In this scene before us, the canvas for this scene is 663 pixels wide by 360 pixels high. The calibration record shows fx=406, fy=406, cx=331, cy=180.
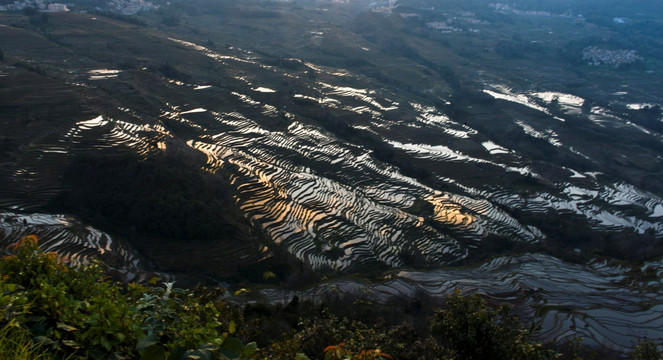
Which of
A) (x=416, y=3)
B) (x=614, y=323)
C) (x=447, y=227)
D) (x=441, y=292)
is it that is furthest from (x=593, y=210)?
(x=416, y=3)

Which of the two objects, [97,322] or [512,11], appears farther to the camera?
[512,11]

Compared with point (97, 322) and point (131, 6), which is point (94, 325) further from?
point (131, 6)

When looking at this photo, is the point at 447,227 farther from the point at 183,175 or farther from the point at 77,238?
the point at 77,238

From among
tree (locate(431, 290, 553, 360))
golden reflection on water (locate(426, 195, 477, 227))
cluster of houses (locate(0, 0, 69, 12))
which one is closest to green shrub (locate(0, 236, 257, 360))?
tree (locate(431, 290, 553, 360))

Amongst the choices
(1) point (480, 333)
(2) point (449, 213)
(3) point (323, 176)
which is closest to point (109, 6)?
(3) point (323, 176)

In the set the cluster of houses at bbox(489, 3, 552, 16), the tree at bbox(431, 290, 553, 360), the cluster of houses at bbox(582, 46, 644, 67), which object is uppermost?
the cluster of houses at bbox(489, 3, 552, 16)

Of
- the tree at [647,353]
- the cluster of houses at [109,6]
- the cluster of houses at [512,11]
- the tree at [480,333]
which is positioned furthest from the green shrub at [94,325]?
the cluster of houses at [512,11]

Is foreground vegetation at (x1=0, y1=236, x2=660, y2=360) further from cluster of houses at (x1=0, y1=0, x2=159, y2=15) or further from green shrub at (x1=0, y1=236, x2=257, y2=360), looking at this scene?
cluster of houses at (x1=0, y1=0, x2=159, y2=15)

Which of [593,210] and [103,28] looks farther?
[103,28]
